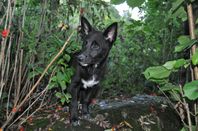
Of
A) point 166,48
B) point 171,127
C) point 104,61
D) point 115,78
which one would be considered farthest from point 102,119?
point 166,48

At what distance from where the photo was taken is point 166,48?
775 centimetres

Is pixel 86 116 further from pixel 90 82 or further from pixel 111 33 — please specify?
pixel 111 33

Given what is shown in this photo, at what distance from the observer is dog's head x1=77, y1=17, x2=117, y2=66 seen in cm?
413

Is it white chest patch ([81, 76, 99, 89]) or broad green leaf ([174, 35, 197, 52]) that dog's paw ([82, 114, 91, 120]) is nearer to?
white chest patch ([81, 76, 99, 89])

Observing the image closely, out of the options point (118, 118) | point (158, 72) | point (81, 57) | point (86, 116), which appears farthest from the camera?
point (118, 118)

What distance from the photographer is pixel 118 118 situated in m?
4.50

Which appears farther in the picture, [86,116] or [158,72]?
[86,116]

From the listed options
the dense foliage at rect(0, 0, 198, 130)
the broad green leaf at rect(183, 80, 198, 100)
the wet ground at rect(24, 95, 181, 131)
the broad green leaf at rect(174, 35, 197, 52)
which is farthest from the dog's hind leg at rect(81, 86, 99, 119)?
the broad green leaf at rect(183, 80, 198, 100)

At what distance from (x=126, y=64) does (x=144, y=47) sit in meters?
0.62

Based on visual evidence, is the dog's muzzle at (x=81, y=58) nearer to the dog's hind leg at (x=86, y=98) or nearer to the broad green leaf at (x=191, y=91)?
the dog's hind leg at (x=86, y=98)

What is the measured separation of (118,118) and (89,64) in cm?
84

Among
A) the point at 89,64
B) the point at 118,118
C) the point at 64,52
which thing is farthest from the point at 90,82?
the point at 64,52

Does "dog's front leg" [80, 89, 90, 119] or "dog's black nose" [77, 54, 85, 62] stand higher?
"dog's black nose" [77, 54, 85, 62]

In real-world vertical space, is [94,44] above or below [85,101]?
above
